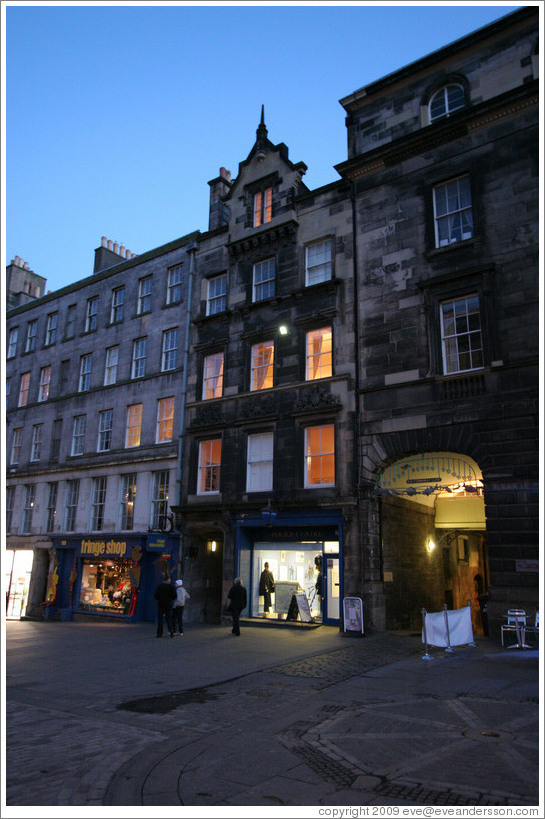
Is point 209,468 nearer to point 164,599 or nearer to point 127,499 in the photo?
point 127,499

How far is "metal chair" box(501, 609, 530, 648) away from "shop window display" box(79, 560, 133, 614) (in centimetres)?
1632

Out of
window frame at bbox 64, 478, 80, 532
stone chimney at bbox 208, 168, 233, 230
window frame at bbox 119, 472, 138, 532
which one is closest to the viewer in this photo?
window frame at bbox 119, 472, 138, 532

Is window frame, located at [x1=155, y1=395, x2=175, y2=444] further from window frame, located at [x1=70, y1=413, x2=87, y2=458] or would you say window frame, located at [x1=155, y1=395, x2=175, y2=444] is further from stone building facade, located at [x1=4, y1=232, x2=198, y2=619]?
window frame, located at [x1=70, y1=413, x2=87, y2=458]

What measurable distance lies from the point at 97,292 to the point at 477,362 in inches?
853

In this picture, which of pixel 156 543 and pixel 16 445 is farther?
pixel 16 445

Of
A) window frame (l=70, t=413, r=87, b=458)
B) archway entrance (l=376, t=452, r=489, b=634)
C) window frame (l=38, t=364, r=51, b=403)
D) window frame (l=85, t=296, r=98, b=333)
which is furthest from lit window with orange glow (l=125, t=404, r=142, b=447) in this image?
archway entrance (l=376, t=452, r=489, b=634)

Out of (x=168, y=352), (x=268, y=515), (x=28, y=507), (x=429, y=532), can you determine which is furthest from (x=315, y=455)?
(x=28, y=507)

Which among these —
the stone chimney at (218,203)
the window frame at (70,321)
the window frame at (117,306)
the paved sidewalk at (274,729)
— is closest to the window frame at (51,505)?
the window frame at (70,321)

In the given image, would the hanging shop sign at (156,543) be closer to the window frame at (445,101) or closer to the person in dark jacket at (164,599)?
the person in dark jacket at (164,599)

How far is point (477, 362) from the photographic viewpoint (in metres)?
17.6

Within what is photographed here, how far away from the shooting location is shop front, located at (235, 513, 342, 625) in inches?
772

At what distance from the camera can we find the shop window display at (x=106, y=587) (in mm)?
25573

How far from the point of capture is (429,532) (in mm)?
23656

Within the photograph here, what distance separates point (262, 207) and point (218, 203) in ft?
12.2
